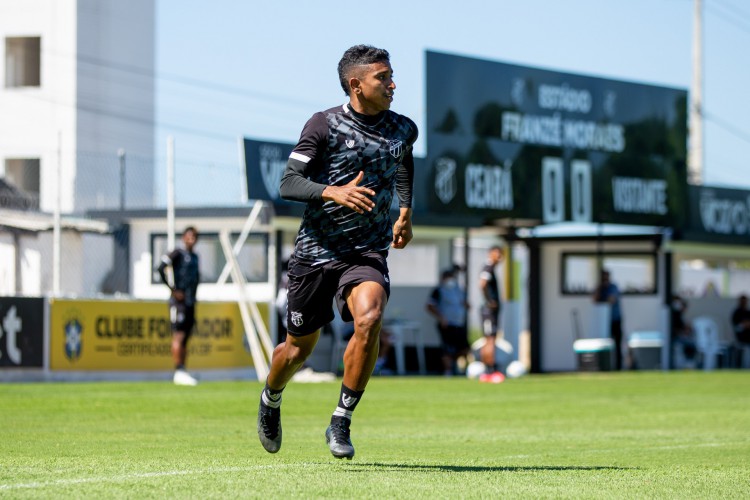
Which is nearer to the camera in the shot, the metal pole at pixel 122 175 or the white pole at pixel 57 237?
the white pole at pixel 57 237

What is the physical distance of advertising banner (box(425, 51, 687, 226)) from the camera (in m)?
25.0

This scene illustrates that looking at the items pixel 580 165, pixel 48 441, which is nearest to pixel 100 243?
pixel 580 165

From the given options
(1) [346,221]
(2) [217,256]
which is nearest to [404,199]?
(1) [346,221]

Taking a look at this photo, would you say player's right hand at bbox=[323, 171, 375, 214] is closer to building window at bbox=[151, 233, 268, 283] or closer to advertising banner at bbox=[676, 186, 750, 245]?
building window at bbox=[151, 233, 268, 283]

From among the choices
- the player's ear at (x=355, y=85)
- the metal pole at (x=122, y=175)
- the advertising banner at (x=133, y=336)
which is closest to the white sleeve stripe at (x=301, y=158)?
the player's ear at (x=355, y=85)

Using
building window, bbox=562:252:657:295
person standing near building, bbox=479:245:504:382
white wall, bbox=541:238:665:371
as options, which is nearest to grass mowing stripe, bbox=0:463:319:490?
person standing near building, bbox=479:245:504:382

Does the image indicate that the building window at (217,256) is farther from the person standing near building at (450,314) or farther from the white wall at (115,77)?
the white wall at (115,77)

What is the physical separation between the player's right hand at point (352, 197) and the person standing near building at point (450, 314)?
1688 cm

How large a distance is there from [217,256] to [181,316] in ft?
26.2

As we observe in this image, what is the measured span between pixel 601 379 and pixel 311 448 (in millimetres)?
14837

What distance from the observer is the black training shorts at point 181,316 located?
1866cm

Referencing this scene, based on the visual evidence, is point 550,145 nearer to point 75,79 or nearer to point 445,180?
point 445,180

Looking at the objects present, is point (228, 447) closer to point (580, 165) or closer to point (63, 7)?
point (580, 165)

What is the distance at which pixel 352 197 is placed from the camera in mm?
6977
